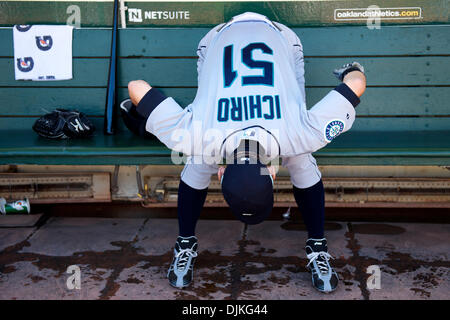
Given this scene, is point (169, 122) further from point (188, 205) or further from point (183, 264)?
point (183, 264)

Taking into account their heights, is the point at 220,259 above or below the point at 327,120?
below

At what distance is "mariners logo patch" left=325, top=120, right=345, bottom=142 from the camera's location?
2094mm

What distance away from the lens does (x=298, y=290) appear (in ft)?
7.63

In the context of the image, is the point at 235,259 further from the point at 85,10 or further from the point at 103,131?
the point at 85,10

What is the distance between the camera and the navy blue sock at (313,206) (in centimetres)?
235

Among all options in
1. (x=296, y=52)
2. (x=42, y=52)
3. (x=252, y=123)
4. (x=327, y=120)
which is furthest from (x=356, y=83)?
(x=42, y=52)

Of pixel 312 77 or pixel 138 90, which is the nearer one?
pixel 138 90

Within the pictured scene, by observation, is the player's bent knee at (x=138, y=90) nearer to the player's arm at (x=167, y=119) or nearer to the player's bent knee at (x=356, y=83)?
the player's arm at (x=167, y=119)

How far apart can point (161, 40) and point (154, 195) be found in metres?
0.92

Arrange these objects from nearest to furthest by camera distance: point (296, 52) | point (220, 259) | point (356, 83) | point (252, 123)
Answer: point (252, 123) → point (356, 83) → point (296, 52) → point (220, 259)

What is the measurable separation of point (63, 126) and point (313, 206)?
132 centimetres

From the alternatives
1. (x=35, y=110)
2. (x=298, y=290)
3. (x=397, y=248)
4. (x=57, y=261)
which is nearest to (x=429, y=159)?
(x=397, y=248)

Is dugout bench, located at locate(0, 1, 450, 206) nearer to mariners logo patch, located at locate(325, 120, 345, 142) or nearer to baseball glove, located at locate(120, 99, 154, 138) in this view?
baseball glove, located at locate(120, 99, 154, 138)

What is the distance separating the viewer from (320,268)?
2336 mm
